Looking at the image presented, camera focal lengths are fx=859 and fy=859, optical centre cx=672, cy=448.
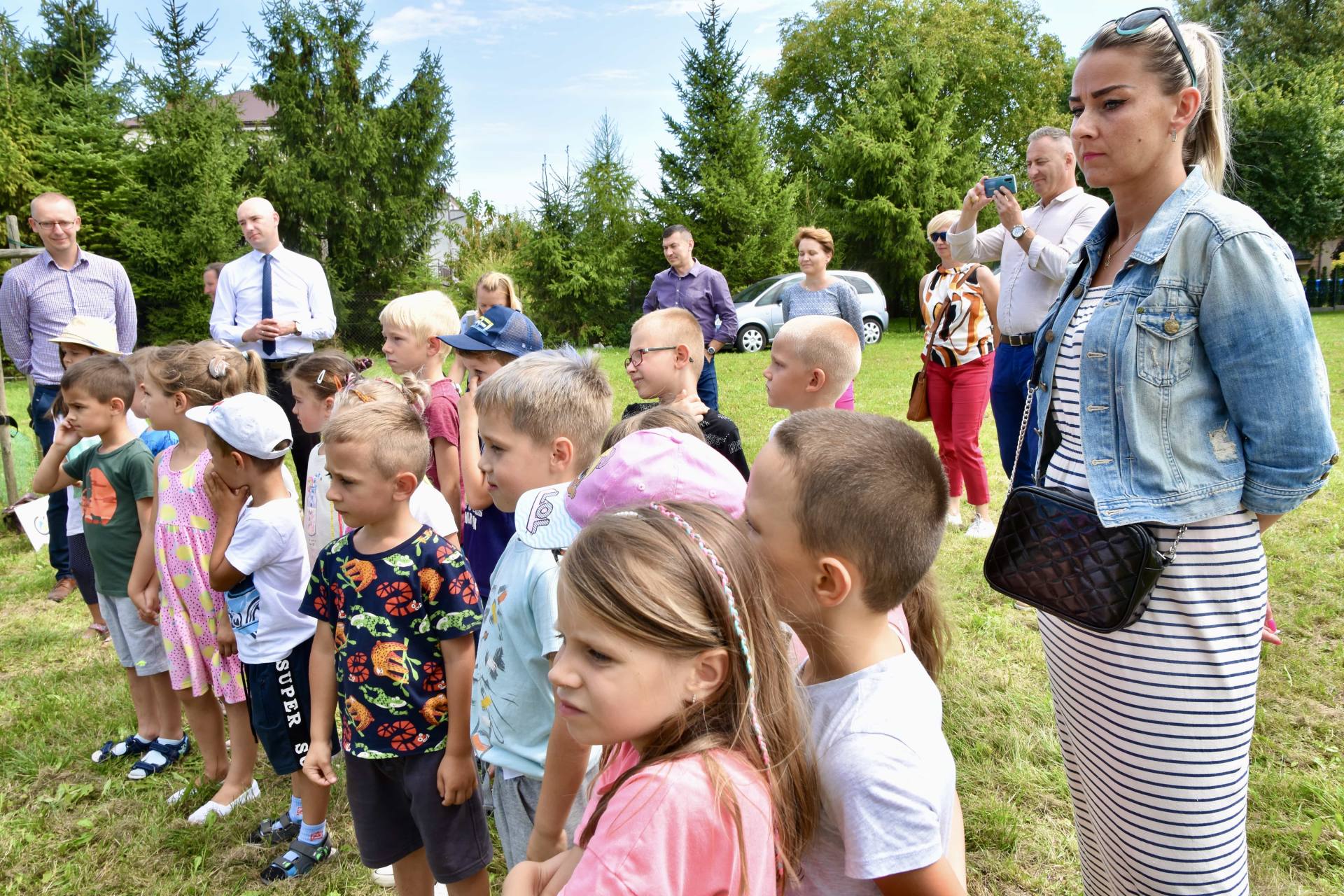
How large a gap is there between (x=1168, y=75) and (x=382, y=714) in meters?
2.19

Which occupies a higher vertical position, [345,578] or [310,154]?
[310,154]

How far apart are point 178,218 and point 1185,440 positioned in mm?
21799

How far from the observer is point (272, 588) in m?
2.73

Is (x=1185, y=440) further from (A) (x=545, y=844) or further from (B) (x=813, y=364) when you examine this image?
(B) (x=813, y=364)

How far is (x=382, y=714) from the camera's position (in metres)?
2.13

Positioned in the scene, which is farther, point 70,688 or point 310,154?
point 310,154

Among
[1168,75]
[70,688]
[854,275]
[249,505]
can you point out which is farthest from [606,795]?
[854,275]

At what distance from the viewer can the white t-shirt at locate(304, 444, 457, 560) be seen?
2711mm

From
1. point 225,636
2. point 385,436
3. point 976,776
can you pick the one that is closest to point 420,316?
point 225,636

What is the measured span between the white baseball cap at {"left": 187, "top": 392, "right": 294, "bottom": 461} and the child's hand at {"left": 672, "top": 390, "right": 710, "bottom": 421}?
1.31m

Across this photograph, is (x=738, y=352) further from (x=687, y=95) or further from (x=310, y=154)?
(x=310, y=154)

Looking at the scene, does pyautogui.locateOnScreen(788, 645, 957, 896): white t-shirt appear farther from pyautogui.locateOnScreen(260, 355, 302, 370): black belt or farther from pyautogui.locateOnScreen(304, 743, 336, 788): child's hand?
pyautogui.locateOnScreen(260, 355, 302, 370): black belt

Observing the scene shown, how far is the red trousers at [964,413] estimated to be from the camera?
5145mm

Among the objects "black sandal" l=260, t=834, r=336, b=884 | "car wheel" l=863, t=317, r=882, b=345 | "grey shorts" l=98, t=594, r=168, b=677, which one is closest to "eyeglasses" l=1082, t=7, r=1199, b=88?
"black sandal" l=260, t=834, r=336, b=884
